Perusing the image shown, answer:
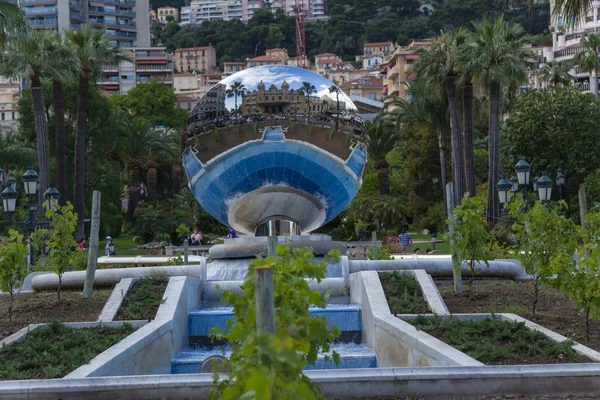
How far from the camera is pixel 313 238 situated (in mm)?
18766

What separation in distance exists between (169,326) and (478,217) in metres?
4.75

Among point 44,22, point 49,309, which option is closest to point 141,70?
point 44,22

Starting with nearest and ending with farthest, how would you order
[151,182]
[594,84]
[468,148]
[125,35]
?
[468,148] < [151,182] < [594,84] < [125,35]

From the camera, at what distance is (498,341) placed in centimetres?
1123

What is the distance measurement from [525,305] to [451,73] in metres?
29.8

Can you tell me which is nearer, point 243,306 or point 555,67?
point 243,306

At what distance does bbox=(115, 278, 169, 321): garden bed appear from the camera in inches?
555

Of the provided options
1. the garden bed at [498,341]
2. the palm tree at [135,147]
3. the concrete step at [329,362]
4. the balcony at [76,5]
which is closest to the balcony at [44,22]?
the balcony at [76,5]

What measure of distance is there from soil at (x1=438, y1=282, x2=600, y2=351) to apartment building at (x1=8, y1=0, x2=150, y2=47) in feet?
433

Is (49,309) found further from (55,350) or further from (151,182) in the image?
(151,182)

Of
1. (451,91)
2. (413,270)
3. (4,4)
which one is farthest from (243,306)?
(451,91)

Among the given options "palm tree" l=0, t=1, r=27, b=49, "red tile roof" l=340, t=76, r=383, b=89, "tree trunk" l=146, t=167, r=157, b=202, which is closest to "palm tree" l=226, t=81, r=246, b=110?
"palm tree" l=0, t=1, r=27, b=49

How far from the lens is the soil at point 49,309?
46.0 ft

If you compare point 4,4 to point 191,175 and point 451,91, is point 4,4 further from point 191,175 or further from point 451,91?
point 451,91
